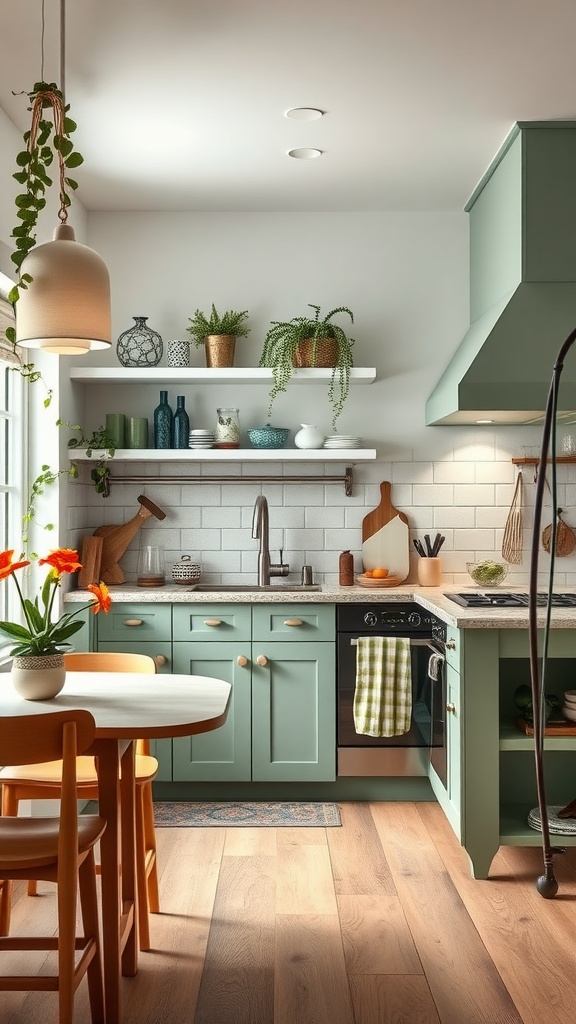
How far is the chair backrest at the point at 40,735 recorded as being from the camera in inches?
85.0

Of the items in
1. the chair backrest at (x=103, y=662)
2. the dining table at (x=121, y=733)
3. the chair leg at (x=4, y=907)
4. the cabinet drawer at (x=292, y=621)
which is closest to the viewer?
the dining table at (x=121, y=733)

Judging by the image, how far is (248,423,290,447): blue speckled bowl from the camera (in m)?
4.76

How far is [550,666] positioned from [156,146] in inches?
108

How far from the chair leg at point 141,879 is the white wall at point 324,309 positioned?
206 centimetres

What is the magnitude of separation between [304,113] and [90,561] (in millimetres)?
2344

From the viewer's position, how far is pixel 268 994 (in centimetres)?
269

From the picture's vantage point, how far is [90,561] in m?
4.75

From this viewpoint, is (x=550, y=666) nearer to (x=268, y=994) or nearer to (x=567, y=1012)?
(x=567, y=1012)

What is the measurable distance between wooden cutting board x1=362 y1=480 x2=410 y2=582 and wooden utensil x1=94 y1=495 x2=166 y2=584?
3.59ft

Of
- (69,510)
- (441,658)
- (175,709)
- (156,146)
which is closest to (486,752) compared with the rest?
(441,658)

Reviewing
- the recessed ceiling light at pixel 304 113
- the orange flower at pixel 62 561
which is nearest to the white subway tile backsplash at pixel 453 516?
the recessed ceiling light at pixel 304 113

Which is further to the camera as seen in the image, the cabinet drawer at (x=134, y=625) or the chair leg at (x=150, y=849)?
the cabinet drawer at (x=134, y=625)

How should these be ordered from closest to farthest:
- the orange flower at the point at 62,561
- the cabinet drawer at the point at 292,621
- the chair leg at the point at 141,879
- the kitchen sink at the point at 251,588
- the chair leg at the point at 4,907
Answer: the orange flower at the point at 62,561 < the chair leg at the point at 141,879 < the chair leg at the point at 4,907 < the cabinet drawer at the point at 292,621 < the kitchen sink at the point at 251,588

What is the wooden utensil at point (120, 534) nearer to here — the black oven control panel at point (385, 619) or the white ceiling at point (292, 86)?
the black oven control panel at point (385, 619)
